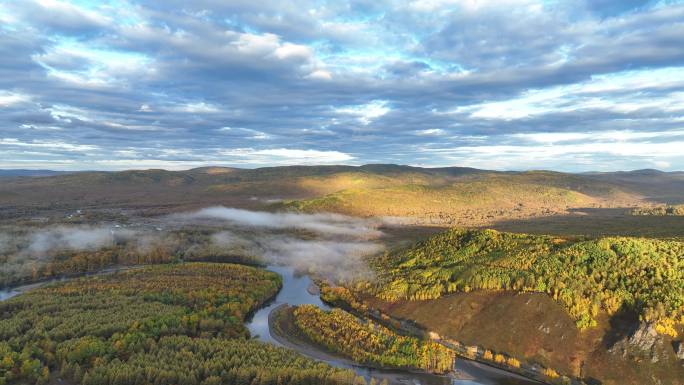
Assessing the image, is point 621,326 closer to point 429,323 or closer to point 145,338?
point 429,323

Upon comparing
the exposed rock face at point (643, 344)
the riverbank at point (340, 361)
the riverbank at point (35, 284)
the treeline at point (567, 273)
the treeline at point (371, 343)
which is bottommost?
the riverbank at point (35, 284)

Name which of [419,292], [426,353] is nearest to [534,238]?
[419,292]

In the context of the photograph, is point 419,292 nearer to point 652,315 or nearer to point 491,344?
point 491,344

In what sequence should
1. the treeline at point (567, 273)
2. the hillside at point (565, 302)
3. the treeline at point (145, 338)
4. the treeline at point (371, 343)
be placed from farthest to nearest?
the treeline at point (371, 343) < the treeline at point (567, 273) < the hillside at point (565, 302) < the treeline at point (145, 338)

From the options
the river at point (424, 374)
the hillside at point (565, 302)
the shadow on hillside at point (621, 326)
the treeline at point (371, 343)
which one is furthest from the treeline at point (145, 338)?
the shadow on hillside at point (621, 326)

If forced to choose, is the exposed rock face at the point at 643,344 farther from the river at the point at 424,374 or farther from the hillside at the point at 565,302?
the river at the point at 424,374

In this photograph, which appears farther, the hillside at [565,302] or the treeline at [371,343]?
the treeline at [371,343]

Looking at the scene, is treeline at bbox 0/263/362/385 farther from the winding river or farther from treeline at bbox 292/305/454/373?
treeline at bbox 292/305/454/373

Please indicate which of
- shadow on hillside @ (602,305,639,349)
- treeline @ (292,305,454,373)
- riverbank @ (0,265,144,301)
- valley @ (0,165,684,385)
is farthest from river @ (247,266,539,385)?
riverbank @ (0,265,144,301)
